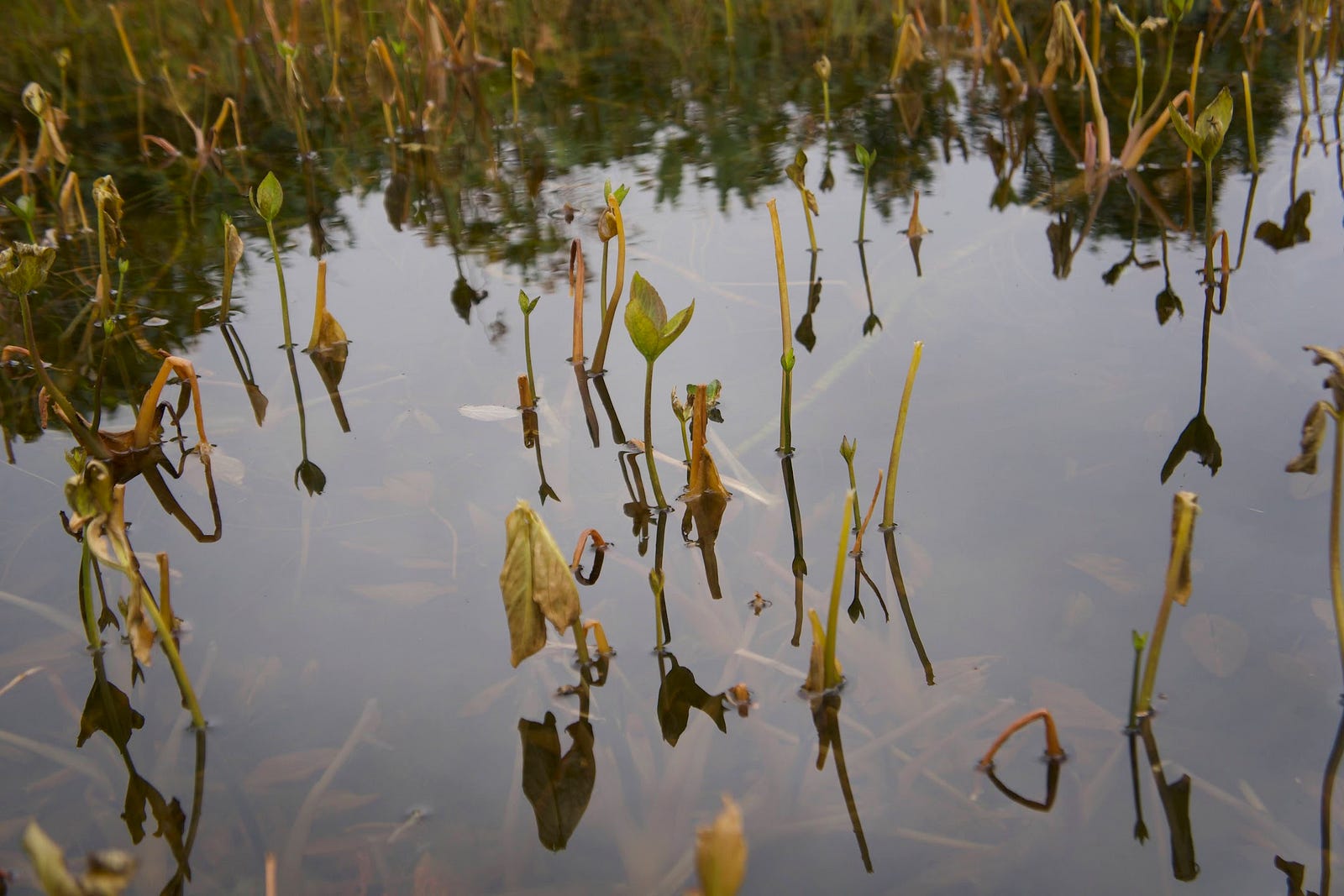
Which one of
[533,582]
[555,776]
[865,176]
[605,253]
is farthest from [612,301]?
[555,776]

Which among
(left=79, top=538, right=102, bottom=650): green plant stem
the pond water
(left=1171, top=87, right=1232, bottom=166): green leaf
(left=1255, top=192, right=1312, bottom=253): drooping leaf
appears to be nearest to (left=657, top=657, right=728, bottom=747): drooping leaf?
the pond water

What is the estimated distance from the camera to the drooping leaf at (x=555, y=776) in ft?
3.30

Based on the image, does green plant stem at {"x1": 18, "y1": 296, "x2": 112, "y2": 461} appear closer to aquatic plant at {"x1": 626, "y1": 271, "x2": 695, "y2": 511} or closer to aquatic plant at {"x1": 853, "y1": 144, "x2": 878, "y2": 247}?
aquatic plant at {"x1": 626, "y1": 271, "x2": 695, "y2": 511}

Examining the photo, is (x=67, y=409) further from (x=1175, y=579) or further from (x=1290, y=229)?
(x=1290, y=229)

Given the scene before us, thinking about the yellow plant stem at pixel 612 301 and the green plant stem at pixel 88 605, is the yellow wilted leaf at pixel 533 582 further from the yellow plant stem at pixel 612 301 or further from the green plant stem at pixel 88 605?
the yellow plant stem at pixel 612 301

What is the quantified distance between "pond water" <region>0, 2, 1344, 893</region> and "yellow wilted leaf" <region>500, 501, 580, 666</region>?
0.09 m

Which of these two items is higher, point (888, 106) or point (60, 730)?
point (888, 106)

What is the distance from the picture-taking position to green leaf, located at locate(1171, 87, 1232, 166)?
1.53 meters

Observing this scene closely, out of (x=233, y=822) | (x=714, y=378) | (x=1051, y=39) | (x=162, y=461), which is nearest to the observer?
(x=233, y=822)

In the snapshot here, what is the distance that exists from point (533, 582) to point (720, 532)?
36 cm

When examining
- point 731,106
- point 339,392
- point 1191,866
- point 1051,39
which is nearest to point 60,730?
point 339,392

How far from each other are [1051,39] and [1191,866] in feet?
8.14

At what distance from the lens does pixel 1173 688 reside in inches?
42.6

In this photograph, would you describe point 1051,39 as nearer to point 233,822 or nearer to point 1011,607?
point 1011,607
